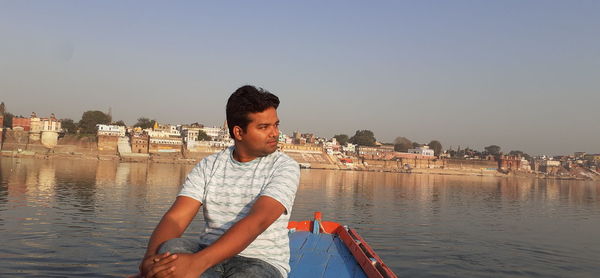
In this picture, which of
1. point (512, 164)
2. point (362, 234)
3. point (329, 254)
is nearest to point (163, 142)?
point (362, 234)

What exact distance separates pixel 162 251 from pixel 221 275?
279 millimetres

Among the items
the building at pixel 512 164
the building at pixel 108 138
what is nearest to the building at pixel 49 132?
the building at pixel 108 138

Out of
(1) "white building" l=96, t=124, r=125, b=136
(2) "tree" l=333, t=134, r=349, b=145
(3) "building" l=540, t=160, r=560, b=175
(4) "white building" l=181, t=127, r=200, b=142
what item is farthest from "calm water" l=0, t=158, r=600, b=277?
(2) "tree" l=333, t=134, r=349, b=145

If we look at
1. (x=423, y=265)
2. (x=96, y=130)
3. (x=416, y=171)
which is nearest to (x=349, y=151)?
(x=416, y=171)

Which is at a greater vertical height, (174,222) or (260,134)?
(260,134)

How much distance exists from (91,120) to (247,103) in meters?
93.2

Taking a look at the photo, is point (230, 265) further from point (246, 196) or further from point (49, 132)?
point (49, 132)

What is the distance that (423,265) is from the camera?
10094mm

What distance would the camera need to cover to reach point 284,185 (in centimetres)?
222

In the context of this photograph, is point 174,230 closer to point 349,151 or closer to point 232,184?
point 232,184

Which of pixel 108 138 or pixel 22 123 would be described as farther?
pixel 22 123

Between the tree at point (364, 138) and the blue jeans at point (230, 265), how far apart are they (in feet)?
410

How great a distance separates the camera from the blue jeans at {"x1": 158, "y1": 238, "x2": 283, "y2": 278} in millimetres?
2039

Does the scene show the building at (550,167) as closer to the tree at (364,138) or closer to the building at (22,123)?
the tree at (364,138)
